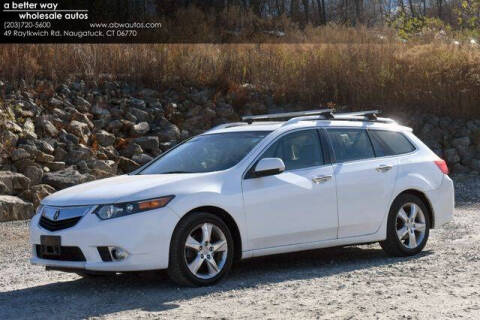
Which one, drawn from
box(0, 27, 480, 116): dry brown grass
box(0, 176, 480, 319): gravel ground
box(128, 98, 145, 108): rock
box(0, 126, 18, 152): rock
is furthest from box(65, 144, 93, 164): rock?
box(0, 176, 480, 319): gravel ground

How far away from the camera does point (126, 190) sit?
8227 mm

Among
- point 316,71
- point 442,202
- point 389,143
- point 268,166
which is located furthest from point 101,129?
point 268,166

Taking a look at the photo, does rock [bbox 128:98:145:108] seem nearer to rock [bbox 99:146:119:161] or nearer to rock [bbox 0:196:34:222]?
rock [bbox 99:146:119:161]

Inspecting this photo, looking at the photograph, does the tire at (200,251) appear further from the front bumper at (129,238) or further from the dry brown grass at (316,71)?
the dry brown grass at (316,71)

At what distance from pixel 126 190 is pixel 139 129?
1188cm

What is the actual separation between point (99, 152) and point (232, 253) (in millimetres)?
10353

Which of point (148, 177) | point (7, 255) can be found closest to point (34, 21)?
point (7, 255)

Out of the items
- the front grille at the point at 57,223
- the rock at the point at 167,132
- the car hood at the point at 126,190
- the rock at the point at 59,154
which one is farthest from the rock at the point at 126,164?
the front grille at the point at 57,223

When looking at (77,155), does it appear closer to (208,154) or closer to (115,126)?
(115,126)

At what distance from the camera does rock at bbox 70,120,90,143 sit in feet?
61.9

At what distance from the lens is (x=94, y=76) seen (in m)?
21.8

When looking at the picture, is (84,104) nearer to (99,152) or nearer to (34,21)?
(99,152)

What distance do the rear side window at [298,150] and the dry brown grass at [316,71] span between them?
1317cm

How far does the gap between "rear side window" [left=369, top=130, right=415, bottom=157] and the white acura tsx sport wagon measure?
0.6 inches
